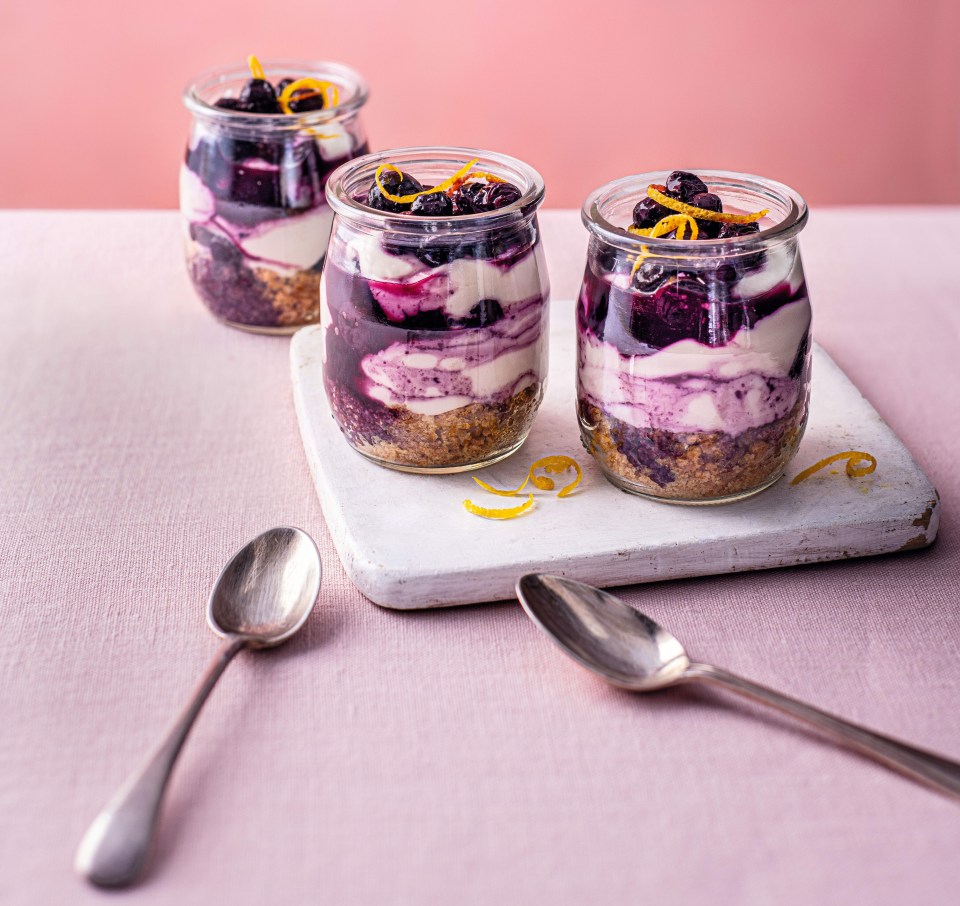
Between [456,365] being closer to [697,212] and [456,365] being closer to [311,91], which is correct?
[697,212]

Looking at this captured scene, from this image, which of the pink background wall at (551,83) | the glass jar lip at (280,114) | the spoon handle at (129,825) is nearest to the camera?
the spoon handle at (129,825)

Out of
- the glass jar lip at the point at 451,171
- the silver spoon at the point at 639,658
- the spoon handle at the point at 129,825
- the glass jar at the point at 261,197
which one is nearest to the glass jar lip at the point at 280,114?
the glass jar at the point at 261,197

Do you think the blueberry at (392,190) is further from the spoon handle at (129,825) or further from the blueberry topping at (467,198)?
the spoon handle at (129,825)

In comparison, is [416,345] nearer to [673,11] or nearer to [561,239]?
[561,239]

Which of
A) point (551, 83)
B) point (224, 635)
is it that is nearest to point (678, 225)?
point (224, 635)

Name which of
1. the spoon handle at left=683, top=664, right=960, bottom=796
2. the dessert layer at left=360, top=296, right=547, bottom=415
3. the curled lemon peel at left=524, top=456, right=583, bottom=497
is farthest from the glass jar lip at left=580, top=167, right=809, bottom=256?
the spoon handle at left=683, top=664, right=960, bottom=796

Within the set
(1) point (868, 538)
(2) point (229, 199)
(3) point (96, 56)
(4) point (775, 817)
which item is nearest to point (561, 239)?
(2) point (229, 199)
